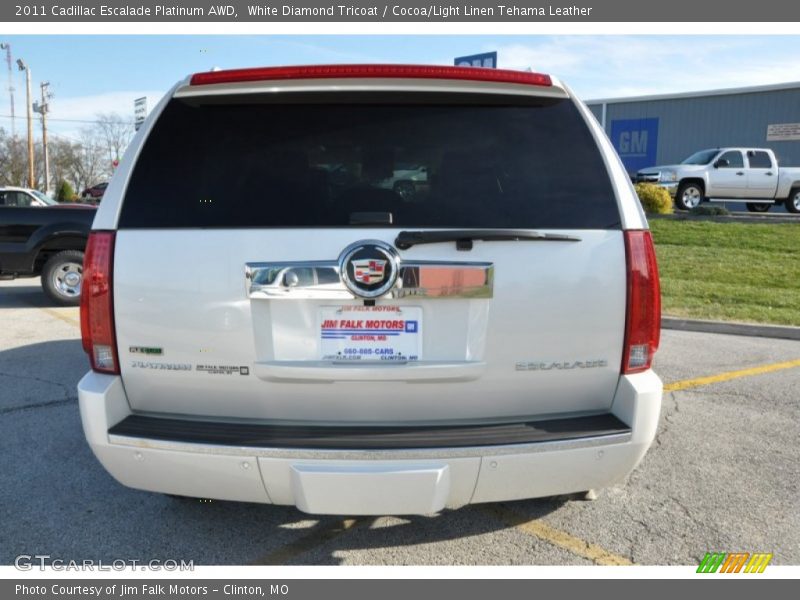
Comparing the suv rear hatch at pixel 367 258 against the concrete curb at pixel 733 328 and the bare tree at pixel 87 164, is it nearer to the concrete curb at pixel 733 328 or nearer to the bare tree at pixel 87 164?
the concrete curb at pixel 733 328

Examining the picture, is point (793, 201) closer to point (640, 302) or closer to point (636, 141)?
point (636, 141)

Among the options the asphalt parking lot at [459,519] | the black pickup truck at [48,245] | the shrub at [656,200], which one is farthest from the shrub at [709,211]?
the black pickup truck at [48,245]

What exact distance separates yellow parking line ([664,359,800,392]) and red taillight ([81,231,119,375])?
4.30 meters

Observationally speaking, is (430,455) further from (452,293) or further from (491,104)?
(491,104)

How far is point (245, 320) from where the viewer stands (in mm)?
2410

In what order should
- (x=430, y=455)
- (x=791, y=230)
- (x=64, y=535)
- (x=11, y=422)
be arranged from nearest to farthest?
(x=430, y=455) < (x=64, y=535) < (x=11, y=422) < (x=791, y=230)

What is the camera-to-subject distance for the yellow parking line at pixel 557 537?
2.87 metres

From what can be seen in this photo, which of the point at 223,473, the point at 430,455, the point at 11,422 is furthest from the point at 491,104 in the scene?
the point at 11,422

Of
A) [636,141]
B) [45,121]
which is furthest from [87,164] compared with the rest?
[636,141]

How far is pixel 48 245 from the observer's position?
896 cm

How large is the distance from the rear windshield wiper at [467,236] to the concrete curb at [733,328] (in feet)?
20.3

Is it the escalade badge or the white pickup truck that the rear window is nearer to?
the escalade badge

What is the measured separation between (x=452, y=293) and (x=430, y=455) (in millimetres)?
588

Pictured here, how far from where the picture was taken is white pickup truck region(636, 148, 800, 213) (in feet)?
61.4
